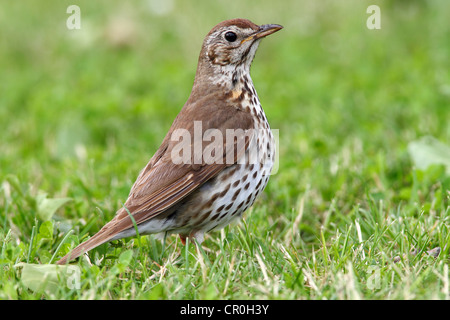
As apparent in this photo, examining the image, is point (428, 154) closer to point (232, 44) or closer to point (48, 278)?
point (232, 44)

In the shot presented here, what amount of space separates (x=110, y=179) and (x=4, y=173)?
0.92 meters

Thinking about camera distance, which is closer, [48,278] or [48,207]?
[48,278]

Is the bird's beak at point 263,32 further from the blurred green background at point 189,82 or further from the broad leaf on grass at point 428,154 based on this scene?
the broad leaf on grass at point 428,154

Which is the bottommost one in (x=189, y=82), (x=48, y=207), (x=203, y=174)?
(x=48, y=207)

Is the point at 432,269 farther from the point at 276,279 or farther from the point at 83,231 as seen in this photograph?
the point at 83,231

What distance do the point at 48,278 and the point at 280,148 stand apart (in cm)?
310

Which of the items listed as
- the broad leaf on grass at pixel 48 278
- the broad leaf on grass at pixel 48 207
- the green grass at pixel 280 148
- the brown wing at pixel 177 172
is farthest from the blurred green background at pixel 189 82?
the broad leaf on grass at pixel 48 278

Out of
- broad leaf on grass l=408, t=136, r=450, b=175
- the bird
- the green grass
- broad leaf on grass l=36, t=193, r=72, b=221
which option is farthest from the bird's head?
broad leaf on grass l=408, t=136, r=450, b=175

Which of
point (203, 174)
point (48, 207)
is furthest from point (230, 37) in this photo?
point (48, 207)

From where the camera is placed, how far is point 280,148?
595 cm

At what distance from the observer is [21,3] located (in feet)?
37.6

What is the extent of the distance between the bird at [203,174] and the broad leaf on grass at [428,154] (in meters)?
1.33

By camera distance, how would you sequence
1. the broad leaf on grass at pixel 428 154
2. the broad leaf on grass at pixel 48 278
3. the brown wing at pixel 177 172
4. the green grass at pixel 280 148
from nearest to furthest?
the broad leaf on grass at pixel 48 278 < the green grass at pixel 280 148 < the brown wing at pixel 177 172 < the broad leaf on grass at pixel 428 154

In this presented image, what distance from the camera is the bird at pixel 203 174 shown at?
12.5 ft
